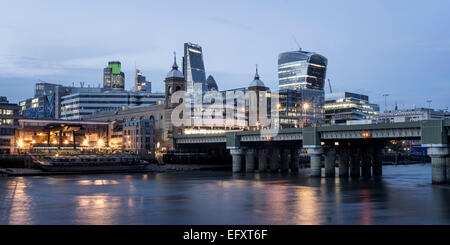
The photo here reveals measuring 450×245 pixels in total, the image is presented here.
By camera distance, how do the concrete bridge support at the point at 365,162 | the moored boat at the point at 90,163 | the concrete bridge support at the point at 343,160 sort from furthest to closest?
the moored boat at the point at 90,163, the concrete bridge support at the point at 365,162, the concrete bridge support at the point at 343,160

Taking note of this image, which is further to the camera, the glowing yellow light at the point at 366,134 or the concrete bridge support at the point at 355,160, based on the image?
the concrete bridge support at the point at 355,160

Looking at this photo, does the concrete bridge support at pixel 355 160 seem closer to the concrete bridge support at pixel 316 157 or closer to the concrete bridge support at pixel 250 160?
the concrete bridge support at pixel 316 157

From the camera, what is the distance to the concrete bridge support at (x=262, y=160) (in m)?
141

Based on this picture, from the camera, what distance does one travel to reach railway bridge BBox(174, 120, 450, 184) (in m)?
83.2

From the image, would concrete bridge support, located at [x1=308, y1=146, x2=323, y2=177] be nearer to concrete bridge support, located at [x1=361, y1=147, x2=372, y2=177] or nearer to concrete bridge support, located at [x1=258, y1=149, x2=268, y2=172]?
concrete bridge support, located at [x1=361, y1=147, x2=372, y2=177]

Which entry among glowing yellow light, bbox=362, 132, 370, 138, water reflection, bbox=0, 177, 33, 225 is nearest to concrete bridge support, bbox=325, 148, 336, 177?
glowing yellow light, bbox=362, 132, 370, 138

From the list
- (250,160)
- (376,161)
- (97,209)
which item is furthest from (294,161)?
(97,209)

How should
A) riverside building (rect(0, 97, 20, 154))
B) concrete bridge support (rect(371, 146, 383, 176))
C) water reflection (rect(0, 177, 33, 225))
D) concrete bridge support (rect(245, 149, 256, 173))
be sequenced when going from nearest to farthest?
water reflection (rect(0, 177, 33, 225)), concrete bridge support (rect(371, 146, 383, 176)), concrete bridge support (rect(245, 149, 256, 173)), riverside building (rect(0, 97, 20, 154))

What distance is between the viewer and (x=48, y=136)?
166000mm

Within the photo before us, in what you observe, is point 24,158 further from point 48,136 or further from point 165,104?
point 165,104

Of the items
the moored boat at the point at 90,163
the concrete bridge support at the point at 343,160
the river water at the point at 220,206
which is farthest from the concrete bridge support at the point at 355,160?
the moored boat at the point at 90,163

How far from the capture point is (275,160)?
144500 mm

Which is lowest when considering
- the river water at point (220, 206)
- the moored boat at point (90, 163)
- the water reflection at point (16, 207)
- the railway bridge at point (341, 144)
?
the river water at point (220, 206)
